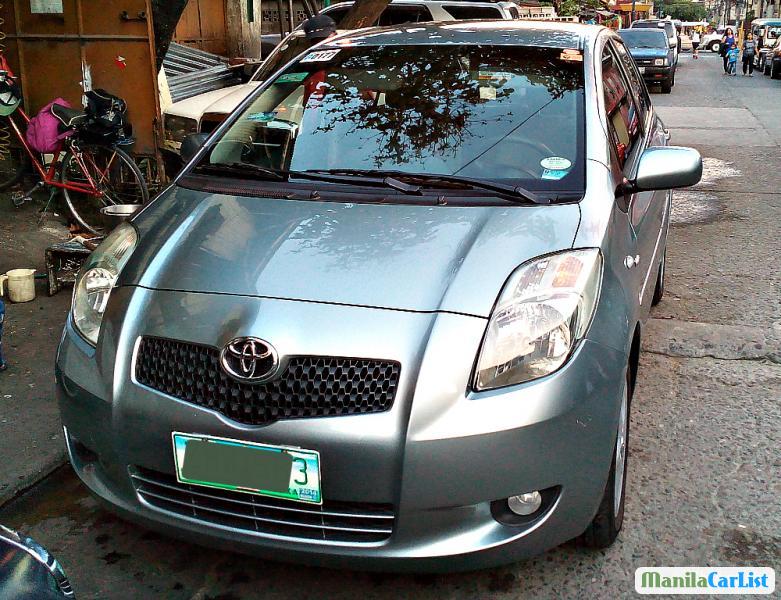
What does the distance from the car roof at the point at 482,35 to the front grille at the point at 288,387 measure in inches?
77.7

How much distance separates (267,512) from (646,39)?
23827 mm

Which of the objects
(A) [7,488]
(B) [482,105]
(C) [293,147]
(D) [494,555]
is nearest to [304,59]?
(C) [293,147]

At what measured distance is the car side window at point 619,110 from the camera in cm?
345

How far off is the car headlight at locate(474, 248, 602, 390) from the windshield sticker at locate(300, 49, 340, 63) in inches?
69.4

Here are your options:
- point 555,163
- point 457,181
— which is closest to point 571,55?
point 555,163

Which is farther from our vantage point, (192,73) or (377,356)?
(192,73)

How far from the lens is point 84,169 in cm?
675

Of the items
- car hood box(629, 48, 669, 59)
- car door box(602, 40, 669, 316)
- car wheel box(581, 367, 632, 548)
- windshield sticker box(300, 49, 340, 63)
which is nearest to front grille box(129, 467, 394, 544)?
car wheel box(581, 367, 632, 548)

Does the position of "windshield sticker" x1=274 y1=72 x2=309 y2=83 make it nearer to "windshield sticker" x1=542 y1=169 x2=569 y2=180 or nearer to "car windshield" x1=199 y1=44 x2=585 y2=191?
"car windshield" x1=199 y1=44 x2=585 y2=191

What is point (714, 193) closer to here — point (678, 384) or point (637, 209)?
point (678, 384)

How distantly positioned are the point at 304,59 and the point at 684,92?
2011cm

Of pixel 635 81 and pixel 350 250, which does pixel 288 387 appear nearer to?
pixel 350 250

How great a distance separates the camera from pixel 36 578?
171 centimetres

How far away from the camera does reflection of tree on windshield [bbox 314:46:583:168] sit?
10.9 ft
